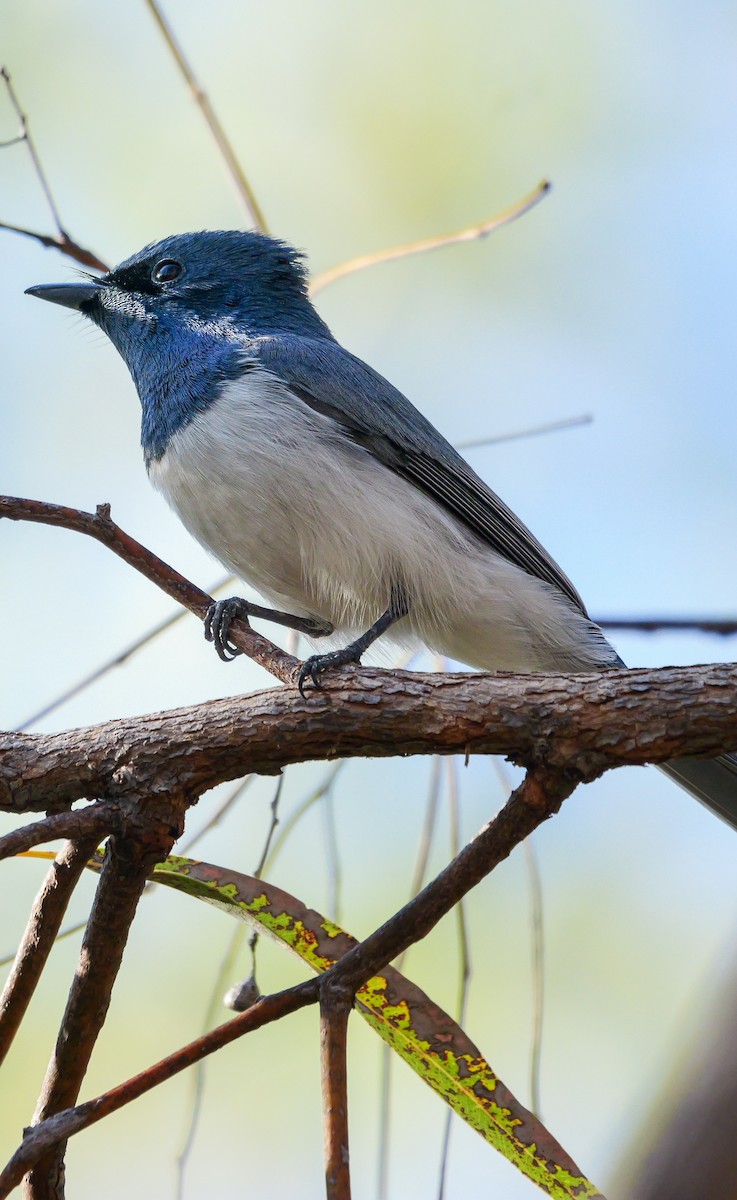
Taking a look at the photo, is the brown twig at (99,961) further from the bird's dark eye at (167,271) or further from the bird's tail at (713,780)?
the bird's dark eye at (167,271)

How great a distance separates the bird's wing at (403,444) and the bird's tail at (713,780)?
0.90m

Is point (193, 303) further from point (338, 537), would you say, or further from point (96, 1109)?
point (96, 1109)

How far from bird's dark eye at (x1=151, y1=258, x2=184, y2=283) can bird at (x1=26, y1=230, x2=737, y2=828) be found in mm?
57

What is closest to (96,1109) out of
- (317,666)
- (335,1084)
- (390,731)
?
(335,1084)

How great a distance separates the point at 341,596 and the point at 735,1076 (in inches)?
80.3

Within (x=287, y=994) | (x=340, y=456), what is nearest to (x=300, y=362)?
(x=340, y=456)

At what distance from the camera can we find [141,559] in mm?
2873

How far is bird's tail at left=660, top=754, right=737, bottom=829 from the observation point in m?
3.23

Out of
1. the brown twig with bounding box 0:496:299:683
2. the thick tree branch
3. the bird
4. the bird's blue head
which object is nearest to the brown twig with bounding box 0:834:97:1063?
the thick tree branch

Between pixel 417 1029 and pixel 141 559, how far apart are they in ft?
4.09

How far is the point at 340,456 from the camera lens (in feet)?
12.4

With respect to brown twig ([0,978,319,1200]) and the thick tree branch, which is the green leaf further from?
A: brown twig ([0,978,319,1200])

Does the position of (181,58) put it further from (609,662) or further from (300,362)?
(609,662)

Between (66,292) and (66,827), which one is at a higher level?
(66,292)
